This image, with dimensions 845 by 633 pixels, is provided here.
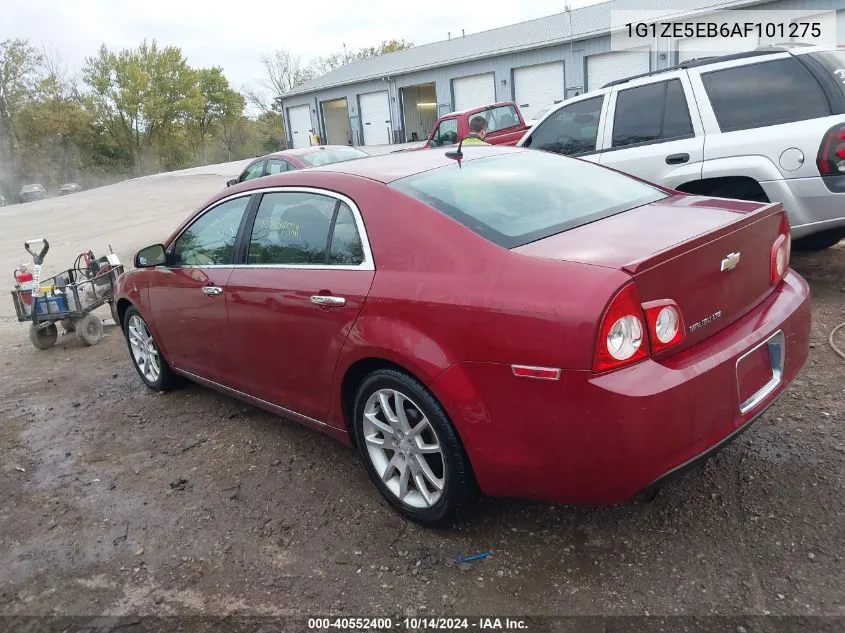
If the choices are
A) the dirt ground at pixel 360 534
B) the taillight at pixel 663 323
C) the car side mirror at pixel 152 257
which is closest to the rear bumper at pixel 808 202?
the dirt ground at pixel 360 534

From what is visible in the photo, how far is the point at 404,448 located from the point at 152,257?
2474 mm

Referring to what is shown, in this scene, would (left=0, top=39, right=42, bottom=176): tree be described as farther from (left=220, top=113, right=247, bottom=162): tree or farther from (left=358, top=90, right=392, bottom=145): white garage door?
(left=358, top=90, right=392, bottom=145): white garage door

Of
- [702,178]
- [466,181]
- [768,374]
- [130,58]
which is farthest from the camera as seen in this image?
[130,58]

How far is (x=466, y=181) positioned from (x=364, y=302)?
782 millimetres

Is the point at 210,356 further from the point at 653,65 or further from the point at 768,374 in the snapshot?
the point at 653,65

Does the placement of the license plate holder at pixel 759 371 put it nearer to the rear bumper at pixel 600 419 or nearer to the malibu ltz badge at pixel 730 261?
the rear bumper at pixel 600 419

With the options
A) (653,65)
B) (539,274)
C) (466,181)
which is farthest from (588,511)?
(653,65)

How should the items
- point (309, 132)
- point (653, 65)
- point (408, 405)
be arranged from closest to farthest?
1. point (408, 405)
2. point (653, 65)
3. point (309, 132)

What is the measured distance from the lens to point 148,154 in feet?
196

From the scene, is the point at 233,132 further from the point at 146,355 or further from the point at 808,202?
the point at 808,202

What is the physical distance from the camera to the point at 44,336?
708cm

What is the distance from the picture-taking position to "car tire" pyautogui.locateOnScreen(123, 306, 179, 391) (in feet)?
16.2

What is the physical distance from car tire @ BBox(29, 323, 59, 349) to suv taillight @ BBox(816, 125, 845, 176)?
7.25 meters

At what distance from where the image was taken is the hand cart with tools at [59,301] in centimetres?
680
